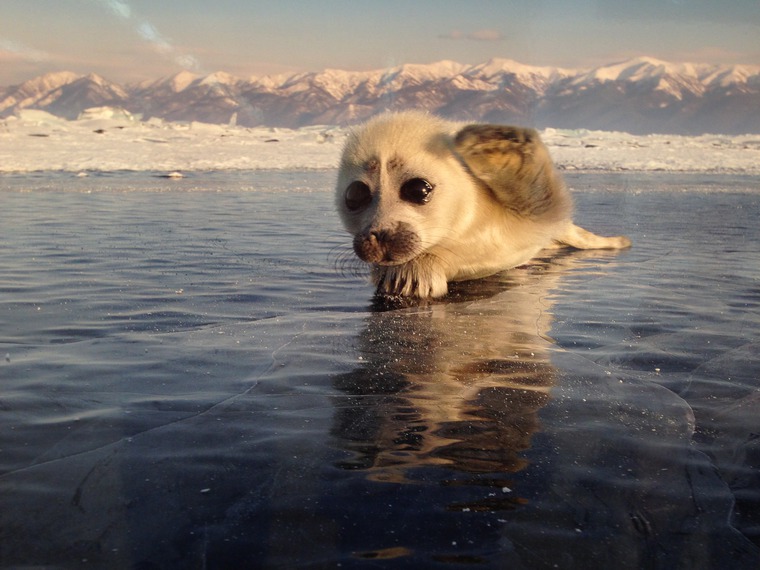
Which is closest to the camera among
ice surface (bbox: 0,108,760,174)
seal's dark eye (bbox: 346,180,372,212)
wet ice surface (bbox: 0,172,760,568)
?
wet ice surface (bbox: 0,172,760,568)

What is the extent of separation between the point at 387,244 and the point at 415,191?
0.40 m

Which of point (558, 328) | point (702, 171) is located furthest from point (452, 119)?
point (702, 171)

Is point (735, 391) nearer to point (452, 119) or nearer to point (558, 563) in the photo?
point (558, 563)

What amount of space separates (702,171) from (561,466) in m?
20.4

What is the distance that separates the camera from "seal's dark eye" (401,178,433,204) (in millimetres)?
4156

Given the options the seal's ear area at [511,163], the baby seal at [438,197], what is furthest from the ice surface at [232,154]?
the seal's ear area at [511,163]

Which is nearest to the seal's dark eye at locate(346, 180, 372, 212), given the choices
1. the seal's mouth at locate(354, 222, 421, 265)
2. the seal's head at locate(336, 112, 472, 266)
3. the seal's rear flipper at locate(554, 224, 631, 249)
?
the seal's head at locate(336, 112, 472, 266)

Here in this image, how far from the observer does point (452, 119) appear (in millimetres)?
5008

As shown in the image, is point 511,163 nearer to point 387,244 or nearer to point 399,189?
point 399,189

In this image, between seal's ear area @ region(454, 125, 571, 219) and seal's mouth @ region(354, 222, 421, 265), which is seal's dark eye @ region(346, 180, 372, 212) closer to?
seal's mouth @ region(354, 222, 421, 265)

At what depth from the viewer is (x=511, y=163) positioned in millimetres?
4340

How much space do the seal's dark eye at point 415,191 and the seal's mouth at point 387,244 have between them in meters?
0.21

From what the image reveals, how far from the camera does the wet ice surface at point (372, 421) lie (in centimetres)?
143

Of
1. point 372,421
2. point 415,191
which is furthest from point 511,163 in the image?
point 372,421
